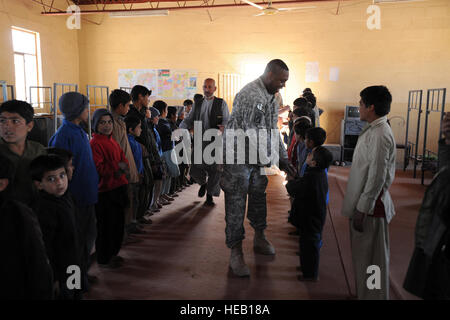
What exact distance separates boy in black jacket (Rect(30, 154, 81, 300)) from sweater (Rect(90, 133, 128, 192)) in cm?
74

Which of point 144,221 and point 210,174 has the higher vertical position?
point 210,174

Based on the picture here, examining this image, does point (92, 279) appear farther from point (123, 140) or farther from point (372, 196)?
point (372, 196)

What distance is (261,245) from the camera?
3123 millimetres

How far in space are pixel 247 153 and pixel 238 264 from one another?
0.87 metres

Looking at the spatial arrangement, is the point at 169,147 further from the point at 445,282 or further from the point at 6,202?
the point at 445,282

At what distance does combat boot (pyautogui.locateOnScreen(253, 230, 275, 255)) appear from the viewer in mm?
3098

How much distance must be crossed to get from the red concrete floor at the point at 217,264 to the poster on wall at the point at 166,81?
20.4 ft

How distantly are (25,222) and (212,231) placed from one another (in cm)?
235

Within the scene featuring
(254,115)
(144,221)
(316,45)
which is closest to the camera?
(254,115)

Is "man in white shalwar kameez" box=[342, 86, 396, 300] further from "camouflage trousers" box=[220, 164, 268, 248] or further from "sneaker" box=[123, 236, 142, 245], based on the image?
"sneaker" box=[123, 236, 142, 245]

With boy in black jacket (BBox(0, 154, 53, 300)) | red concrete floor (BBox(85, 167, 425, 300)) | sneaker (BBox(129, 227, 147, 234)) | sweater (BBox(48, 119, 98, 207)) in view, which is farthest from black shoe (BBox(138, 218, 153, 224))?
boy in black jacket (BBox(0, 154, 53, 300))

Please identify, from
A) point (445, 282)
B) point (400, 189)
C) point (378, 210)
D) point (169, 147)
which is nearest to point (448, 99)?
point (400, 189)

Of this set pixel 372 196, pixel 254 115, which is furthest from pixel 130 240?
pixel 372 196

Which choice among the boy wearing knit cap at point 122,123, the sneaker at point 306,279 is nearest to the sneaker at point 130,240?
the boy wearing knit cap at point 122,123
